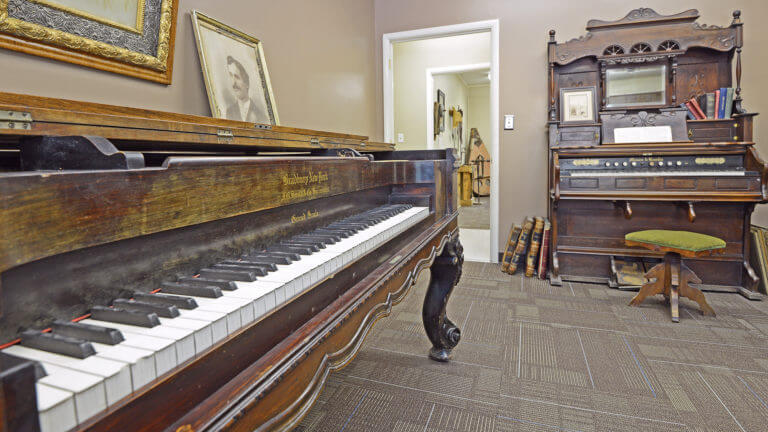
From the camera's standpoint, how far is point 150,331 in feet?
1.50

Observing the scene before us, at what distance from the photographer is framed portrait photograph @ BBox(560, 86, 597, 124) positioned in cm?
331

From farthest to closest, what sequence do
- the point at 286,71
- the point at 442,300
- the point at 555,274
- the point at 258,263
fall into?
the point at 555,274 < the point at 286,71 < the point at 442,300 < the point at 258,263

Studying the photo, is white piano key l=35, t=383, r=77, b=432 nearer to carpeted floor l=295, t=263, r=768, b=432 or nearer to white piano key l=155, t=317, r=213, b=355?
white piano key l=155, t=317, r=213, b=355

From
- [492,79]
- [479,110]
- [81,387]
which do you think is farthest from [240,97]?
[479,110]

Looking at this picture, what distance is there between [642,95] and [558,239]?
50.3 inches

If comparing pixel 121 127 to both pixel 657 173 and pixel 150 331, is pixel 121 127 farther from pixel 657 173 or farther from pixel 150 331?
pixel 657 173

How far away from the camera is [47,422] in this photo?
317 mm

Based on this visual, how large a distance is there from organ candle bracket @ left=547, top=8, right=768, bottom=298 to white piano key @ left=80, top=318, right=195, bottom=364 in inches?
117

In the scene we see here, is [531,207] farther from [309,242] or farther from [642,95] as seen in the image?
[309,242]

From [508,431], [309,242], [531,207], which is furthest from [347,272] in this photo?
[531,207]

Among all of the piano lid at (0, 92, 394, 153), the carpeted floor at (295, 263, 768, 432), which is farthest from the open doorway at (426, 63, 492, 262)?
the piano lid at (0, 92, 394, 153)

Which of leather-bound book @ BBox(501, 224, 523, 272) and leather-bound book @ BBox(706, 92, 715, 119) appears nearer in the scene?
leather-bound book @ BBox(706, 92, 715, 119)

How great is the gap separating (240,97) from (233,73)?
117 mm

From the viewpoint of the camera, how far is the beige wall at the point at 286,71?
4.51 ft
